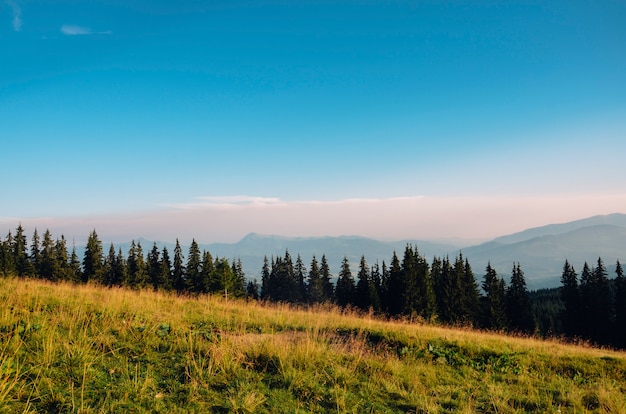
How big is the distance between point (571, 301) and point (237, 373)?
61587 millimetres

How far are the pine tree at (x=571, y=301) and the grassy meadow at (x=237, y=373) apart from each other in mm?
52678

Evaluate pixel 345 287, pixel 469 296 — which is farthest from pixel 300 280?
pixel 469 296

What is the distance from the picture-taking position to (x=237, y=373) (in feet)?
17.3

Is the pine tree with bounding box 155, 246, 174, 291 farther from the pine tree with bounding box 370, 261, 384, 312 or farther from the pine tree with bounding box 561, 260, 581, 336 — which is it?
the pine tree with bounding box 561, 260, 581, 336

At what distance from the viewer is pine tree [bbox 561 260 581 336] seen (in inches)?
1907

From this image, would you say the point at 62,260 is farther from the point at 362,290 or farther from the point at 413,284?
the point at 413,284

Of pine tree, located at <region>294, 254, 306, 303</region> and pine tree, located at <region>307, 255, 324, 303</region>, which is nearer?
pine tree, located at <region>307, 255, 324, 303</region>

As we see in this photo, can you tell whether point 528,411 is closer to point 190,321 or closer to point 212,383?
point 212,383

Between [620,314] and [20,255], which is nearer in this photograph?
[620,314]

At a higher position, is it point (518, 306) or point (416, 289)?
point (416, 289)

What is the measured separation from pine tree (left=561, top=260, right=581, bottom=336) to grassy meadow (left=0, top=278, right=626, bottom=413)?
52.7m

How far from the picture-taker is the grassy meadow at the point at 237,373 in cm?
428

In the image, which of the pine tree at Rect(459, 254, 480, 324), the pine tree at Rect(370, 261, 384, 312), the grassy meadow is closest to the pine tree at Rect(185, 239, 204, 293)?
the pine tree at Rect(370, 261, 384, 312)

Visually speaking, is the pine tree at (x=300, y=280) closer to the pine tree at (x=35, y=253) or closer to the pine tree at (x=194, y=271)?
the pine tree at (x=194, y=271)
